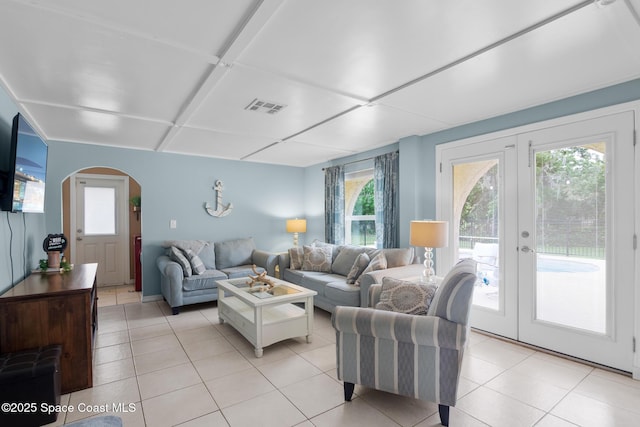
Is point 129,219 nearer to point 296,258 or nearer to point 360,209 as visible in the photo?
point 296,258

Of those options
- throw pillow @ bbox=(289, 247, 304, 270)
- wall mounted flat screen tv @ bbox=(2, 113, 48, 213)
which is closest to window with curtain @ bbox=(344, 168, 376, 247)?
throw pillow @ bbox=(289, 247, 304, 270)

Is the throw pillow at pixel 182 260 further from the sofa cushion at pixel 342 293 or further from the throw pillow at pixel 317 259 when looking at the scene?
the sofa cushion at pixel 342 293

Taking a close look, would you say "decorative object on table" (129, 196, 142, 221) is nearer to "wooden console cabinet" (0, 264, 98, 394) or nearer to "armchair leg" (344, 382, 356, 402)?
"wooden console cabinet" (0, 264, 98, 394)

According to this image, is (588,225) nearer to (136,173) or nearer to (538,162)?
(538,162)

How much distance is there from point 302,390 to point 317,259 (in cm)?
235

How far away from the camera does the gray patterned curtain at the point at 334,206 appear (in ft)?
17.3

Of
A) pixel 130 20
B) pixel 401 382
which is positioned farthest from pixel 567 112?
pixel 130 20

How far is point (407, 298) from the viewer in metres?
2.25

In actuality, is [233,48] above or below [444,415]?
above

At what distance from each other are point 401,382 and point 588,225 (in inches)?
85.2

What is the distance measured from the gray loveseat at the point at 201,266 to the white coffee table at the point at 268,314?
0.74 meters

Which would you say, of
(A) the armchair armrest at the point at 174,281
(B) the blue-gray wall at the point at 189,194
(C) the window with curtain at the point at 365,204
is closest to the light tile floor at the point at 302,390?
(A) the armchair armrest at the point at 174,281

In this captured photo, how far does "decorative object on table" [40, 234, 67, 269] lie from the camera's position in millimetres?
3023

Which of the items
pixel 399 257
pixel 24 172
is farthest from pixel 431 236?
pixel 24 172
